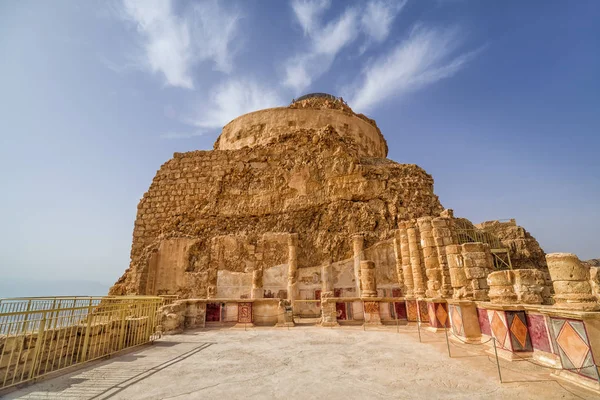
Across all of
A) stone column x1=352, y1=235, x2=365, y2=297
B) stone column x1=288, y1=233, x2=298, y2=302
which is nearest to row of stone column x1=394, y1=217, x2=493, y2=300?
stone column x1=352, y1=235, x2=365, y2=297

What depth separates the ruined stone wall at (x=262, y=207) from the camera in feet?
53.3

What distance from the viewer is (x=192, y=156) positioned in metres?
19.8

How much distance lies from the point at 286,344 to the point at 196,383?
3.22 metres

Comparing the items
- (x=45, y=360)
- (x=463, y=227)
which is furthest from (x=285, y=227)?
(x=45, y=360)

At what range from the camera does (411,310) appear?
1062 cm

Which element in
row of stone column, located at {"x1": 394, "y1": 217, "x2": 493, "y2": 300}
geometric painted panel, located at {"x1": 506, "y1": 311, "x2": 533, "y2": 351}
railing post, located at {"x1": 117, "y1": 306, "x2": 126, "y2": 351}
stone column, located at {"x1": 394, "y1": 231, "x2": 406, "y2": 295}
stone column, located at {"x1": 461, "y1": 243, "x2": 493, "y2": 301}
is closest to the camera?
geometric painted panel, located at {"x1": 506, "y1": 311, "x2": 533, "y2": 351}

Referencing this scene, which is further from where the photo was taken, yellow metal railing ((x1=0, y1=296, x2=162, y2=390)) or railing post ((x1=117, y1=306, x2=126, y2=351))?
railing post ((x1=117, y1=306, x2=126, y2=351))

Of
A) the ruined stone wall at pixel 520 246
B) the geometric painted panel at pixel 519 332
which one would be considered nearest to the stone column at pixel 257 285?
the geometric painted panel at pixel 519 332

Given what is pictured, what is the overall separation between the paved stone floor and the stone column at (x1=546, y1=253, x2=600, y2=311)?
Answer: 1.04 meters

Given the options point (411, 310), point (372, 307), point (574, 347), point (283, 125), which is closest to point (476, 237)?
point (411, 310)

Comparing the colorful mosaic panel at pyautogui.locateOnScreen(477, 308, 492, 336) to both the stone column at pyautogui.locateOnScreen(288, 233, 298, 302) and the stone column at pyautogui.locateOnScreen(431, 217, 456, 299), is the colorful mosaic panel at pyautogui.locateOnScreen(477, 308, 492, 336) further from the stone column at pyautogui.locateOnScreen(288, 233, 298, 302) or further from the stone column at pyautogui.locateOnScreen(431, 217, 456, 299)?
the stone column at pyautogui.locateOnScreen(288, 233, 298, 302)

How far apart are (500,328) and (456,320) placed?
5.45 feet

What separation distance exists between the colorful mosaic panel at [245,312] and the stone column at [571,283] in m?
8.74

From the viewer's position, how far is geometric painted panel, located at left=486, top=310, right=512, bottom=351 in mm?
5224
